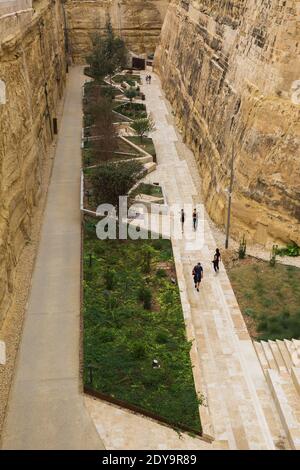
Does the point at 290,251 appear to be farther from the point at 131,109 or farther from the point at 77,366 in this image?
the point at 131,109

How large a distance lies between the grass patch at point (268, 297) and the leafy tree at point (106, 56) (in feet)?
83.1

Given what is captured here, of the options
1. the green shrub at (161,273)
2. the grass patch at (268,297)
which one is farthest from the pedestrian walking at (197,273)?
the grass patch at (268,297)

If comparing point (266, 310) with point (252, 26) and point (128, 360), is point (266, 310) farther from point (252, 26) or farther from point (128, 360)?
point (252, 26)

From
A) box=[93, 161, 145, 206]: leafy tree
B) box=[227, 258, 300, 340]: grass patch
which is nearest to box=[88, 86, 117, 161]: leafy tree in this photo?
box=[93, 161, 145, 206]: leafy tree

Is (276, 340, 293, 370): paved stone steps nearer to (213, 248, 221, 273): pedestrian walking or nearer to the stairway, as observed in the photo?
the stairway

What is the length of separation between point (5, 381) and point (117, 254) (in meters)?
6.69

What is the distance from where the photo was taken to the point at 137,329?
47.1 feet

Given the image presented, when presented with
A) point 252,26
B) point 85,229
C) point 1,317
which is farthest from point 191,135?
point 1,317

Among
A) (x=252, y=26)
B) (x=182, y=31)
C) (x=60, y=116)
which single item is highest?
(x=252, y=26)

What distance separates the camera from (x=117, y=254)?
18.2 m

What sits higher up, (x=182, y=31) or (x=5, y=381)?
(x=182, y=31)

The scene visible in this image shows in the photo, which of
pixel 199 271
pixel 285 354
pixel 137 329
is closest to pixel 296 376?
pixel 285 354

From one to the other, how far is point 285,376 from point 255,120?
9.75 meters

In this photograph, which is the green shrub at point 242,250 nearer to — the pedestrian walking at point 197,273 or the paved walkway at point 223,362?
the paved walkway at point 223,362
